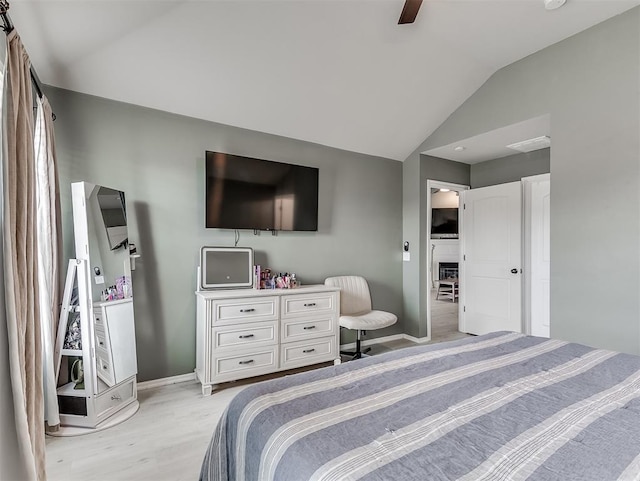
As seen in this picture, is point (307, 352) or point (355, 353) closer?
point (307, 352)

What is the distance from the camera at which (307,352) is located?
320 cm

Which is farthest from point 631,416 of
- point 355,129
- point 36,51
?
point 36,51

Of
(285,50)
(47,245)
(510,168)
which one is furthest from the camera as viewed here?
(510,168)

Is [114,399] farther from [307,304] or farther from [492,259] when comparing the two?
[492,259]

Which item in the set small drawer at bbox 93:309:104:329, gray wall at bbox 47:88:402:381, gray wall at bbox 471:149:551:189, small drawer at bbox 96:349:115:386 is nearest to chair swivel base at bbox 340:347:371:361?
gray wall at bbox 47:88:402:381

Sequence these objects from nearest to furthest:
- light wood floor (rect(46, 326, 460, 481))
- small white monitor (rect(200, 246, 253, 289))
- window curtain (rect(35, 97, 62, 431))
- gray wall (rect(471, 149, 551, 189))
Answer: light wood floor (rect(46, 326, 460, 481)), window curtain (rect(35, 97, 62, 431)), small white monitor (rect(200, 246, 253, 289)), gray wall (rect(471, 149, 551, 189))

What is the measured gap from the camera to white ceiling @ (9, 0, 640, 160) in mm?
2205

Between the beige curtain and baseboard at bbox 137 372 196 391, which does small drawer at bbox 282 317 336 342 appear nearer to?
baseboard at bbox 137 372 196 391

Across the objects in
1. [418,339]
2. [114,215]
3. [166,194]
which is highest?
[166,194]

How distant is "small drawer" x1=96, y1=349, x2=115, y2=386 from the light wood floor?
1.03 feet

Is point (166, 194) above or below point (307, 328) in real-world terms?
above

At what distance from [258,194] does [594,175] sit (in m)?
2.91

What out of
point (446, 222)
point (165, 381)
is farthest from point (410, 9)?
point (446, 222)

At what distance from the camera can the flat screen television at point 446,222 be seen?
7.99 meters
